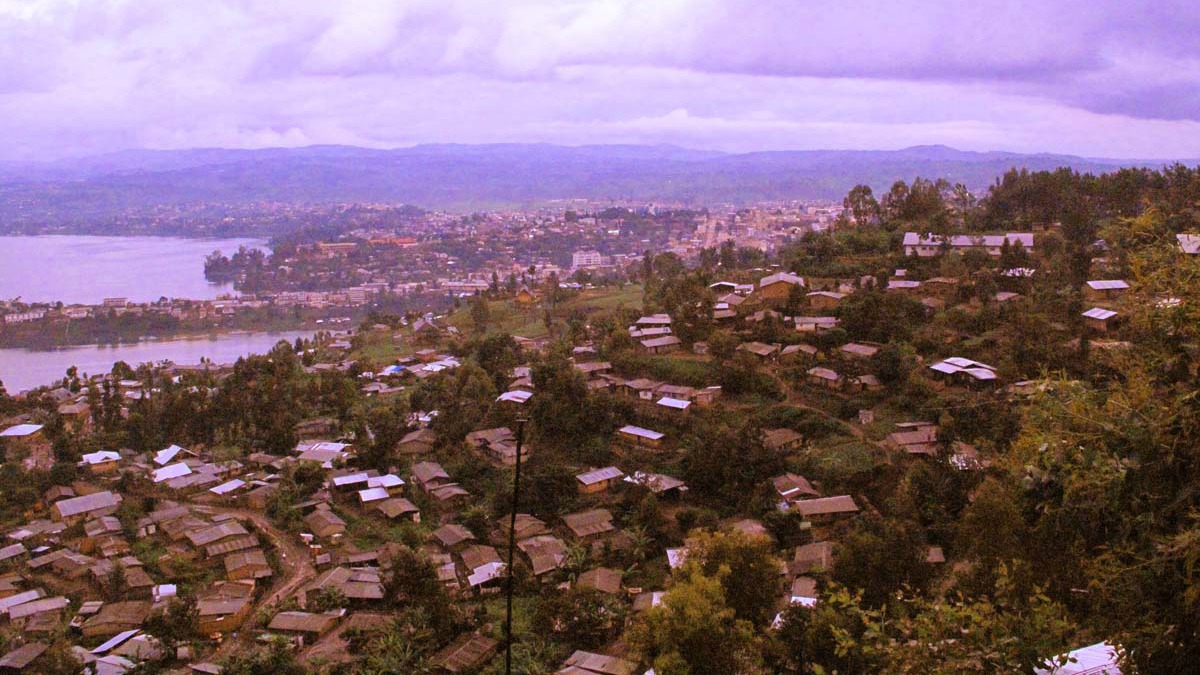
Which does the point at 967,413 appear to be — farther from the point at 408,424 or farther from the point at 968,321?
the point at 408,424

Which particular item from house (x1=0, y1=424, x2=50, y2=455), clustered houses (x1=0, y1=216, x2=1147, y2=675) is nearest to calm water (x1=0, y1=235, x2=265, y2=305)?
house (x1=0, y1=424, x2=50, y2=455)

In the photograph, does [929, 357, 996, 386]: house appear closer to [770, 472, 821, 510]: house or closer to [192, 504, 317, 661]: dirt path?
[770, 472, 821, 510]: house

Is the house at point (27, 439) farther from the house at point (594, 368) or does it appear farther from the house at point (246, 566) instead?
the house at point (594, 368)

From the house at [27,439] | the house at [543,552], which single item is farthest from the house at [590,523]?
the house at [27,439]

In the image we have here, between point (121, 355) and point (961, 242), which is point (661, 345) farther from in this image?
point (121, 355)

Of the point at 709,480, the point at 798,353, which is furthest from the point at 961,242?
the point at 709,480

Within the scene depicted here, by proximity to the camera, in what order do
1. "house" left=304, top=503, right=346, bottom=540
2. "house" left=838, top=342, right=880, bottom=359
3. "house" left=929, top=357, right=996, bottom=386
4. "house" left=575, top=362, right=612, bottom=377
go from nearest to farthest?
1. "house" left=304, top=503, right=346, bottom=540
2. "house" left=929, top=357, right=996, bottom=386
3. "house" left=838, top=342, right=880, bottom=359
4. "house" left=575, top=362, right=612, bottom=377
